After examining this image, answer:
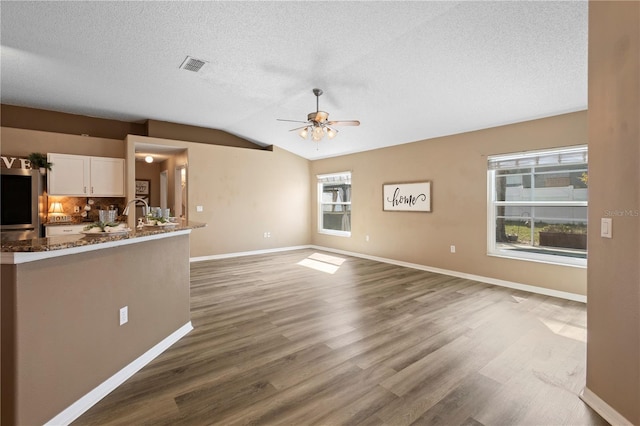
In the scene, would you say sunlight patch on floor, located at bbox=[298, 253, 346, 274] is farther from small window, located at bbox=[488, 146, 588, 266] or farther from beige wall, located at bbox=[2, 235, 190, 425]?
beige wall, located at bbox=[2, 235, 190, 425]

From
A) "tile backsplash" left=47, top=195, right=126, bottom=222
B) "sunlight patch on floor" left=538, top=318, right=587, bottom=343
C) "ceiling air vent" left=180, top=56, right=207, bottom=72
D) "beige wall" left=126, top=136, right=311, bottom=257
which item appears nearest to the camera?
"sunlight patch on floor" left=538, top=318, right=587, bottom=343

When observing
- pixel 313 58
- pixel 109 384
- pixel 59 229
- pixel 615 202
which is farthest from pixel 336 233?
pixel 615 202

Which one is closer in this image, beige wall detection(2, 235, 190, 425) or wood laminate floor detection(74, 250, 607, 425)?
beige wall detection(2, 235, 190, 425)

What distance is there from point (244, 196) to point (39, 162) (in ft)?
11.9

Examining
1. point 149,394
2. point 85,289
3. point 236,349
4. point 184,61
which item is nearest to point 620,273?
point 236,349

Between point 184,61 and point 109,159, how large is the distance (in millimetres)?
3102

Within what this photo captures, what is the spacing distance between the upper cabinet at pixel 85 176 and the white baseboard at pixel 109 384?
409 centimetres

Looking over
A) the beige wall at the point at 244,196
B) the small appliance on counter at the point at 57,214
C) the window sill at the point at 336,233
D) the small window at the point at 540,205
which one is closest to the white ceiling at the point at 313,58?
the small window at the point at 540,205

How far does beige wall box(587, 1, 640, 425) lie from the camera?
1.63 metres

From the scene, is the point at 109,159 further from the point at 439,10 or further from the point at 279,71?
the point at 439,10

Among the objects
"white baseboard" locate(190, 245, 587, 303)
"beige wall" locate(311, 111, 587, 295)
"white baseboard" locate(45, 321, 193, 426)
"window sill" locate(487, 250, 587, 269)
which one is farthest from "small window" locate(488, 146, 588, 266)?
"white baseboard" locate(45, 321, 193, 426)

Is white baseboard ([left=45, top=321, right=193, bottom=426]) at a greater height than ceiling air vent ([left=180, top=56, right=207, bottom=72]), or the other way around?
ceiling air vent ([left=180, top=56, right=207, bottom=72])

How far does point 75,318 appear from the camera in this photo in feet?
6.06

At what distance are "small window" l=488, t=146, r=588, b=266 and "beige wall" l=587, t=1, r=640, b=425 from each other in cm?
255
